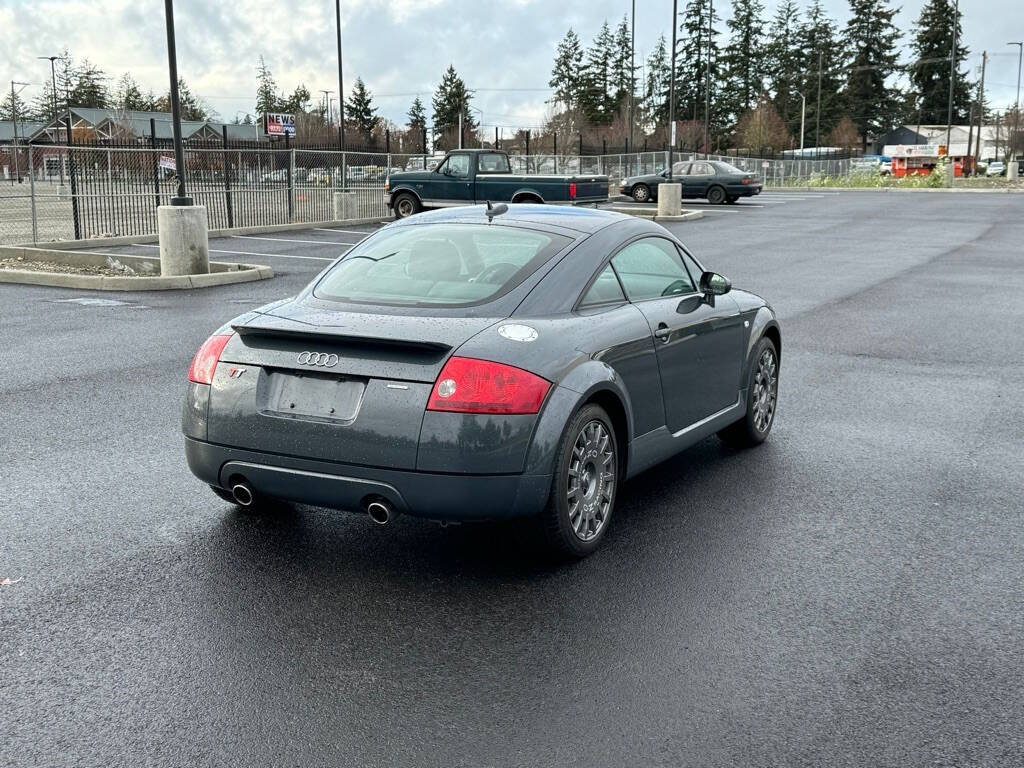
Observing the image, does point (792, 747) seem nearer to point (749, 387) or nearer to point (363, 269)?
point (363, 269)

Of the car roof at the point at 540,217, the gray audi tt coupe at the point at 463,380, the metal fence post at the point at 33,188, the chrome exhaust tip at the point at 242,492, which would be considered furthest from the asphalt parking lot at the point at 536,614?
the metal fence post at the point at 33,188

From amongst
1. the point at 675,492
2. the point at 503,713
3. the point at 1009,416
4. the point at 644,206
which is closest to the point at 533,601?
the point at 503,713

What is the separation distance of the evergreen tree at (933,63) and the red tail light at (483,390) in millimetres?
128877

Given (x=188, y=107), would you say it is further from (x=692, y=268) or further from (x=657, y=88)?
(x=692, y=268)

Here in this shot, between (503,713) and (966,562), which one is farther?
→ (966,562)

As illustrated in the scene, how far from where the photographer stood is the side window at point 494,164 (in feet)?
96.8

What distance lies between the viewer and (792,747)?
330cm

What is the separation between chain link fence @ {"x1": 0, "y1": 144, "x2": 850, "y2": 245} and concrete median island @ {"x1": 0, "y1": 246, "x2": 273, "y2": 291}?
298cm

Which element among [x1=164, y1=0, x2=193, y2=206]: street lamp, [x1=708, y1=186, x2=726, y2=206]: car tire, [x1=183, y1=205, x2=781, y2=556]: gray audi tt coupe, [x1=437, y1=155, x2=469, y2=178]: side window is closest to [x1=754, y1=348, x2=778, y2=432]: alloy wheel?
[x1=183, y1=205, x2=781, y2=556]: gray audi tt coupe

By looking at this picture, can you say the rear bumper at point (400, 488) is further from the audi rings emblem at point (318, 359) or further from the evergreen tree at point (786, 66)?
the evergreen tree at point (786, 66)

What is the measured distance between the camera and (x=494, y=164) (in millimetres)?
29688

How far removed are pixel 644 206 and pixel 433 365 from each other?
35658mm

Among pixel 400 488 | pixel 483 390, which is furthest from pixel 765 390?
pixel 400 488

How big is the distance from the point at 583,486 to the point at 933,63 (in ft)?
436
